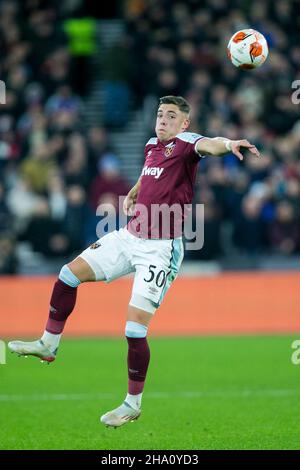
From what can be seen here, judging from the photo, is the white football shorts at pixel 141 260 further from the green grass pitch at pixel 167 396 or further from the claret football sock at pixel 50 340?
the green grass pitch at pixel 167 396

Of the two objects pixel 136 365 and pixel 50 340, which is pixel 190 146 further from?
pixel 50 340

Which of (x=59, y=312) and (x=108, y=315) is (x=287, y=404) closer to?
(x=59, y=312)

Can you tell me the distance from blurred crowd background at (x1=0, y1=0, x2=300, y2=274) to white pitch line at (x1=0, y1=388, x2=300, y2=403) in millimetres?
5639

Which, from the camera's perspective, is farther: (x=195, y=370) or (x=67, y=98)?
(x=67, y=98)

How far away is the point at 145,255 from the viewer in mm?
9945

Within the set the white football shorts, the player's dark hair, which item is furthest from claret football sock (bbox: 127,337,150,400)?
the player's dark hair

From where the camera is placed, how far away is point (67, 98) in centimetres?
2194

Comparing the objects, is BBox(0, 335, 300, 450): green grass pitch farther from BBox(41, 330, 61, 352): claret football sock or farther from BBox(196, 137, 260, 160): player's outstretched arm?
BBox(196, 137, 260, 160): player's outstretched arm

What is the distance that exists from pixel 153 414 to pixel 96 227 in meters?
7.32

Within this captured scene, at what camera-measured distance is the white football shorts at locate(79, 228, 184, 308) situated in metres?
9.85

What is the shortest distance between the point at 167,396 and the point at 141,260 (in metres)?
3.58

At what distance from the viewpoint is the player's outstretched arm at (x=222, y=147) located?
879 centimetres

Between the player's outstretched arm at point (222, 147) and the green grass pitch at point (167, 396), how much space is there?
2.64m

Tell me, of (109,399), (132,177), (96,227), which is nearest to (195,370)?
(109,399)
